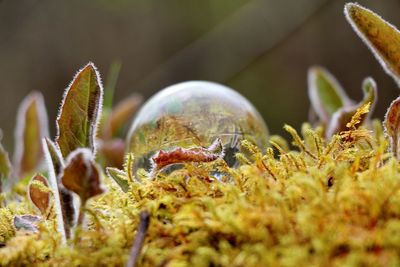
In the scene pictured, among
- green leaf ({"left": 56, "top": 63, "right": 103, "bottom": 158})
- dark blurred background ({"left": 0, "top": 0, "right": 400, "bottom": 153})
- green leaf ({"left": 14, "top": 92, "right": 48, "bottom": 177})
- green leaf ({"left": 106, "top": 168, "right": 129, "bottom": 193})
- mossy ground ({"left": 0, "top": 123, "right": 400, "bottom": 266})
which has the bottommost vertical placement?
mossy ground ({"left": 0, "top": 123, "right": 400, "bottom": 266})

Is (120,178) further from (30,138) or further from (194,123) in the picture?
(30,138)

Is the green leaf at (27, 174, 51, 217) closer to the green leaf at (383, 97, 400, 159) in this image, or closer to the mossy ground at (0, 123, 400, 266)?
the mossy ground at (0, 123, 400, 266)

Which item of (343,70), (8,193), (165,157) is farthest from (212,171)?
(343,70)

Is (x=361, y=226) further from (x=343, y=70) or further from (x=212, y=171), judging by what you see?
(x=343, y=70)

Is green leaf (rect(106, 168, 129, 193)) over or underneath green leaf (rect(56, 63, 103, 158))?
underneath

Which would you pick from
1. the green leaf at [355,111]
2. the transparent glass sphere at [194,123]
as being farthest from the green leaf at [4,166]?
the green leaf at [355,111]

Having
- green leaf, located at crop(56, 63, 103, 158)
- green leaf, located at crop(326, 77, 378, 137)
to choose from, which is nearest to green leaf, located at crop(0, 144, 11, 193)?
green leaf, located at crop(56, 63, 103, 158)

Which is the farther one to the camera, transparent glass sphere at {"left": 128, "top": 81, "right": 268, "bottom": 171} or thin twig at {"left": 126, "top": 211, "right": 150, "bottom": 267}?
transparent glass sphere at {"left": 128, "top": 81, "right": 268, "bottom": 171}
